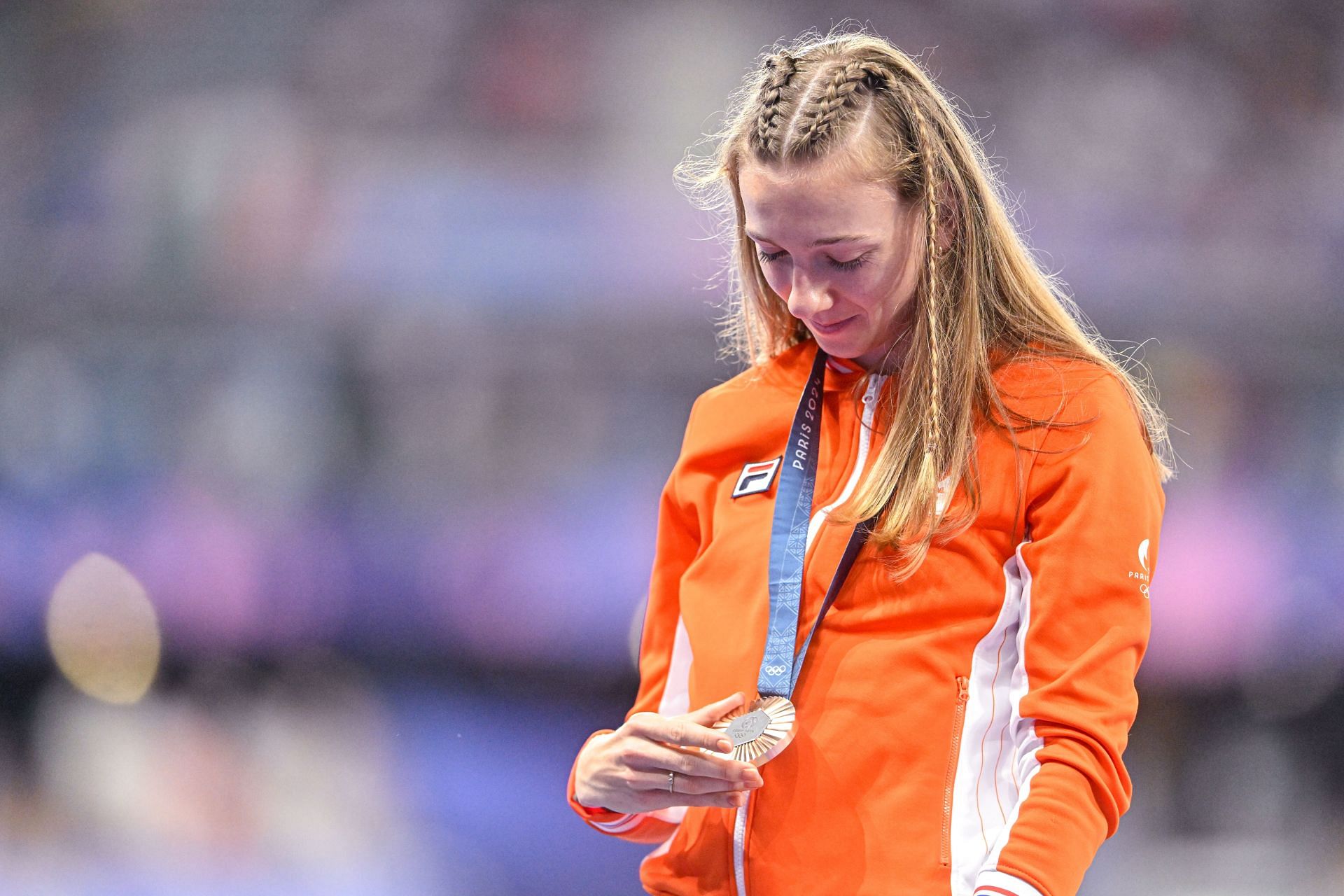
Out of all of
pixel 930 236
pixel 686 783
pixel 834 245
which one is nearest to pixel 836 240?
pixel 834 245

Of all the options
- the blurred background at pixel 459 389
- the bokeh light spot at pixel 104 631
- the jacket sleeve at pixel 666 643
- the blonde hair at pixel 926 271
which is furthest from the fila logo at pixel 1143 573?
the bokeh light spot at pixel 104 631

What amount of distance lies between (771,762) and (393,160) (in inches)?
90.2

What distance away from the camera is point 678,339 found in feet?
9.29

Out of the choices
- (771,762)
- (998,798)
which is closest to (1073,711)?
(998,798)

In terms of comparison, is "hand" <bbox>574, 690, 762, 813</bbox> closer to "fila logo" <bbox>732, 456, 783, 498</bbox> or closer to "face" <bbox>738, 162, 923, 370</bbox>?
"fila logo" <bbox>732, 456, 783, 498</bbox>

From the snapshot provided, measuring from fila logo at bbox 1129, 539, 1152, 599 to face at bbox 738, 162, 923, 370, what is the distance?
33cm

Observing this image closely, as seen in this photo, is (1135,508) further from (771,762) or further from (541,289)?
(541,289)

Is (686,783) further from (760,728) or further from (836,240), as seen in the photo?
(836,240)

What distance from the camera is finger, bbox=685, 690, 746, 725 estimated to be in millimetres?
1070

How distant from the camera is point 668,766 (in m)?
1.05

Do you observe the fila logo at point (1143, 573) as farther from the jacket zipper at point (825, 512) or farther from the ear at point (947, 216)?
the ear at point (947, 216)

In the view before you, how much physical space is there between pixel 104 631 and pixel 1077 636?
256 centimetres

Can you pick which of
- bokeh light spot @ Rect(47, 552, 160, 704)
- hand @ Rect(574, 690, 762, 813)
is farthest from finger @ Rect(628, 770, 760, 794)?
bokeh light spot @ Rect(47, 552, 160, 704)

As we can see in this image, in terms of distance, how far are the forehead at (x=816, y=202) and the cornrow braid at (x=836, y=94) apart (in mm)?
30
